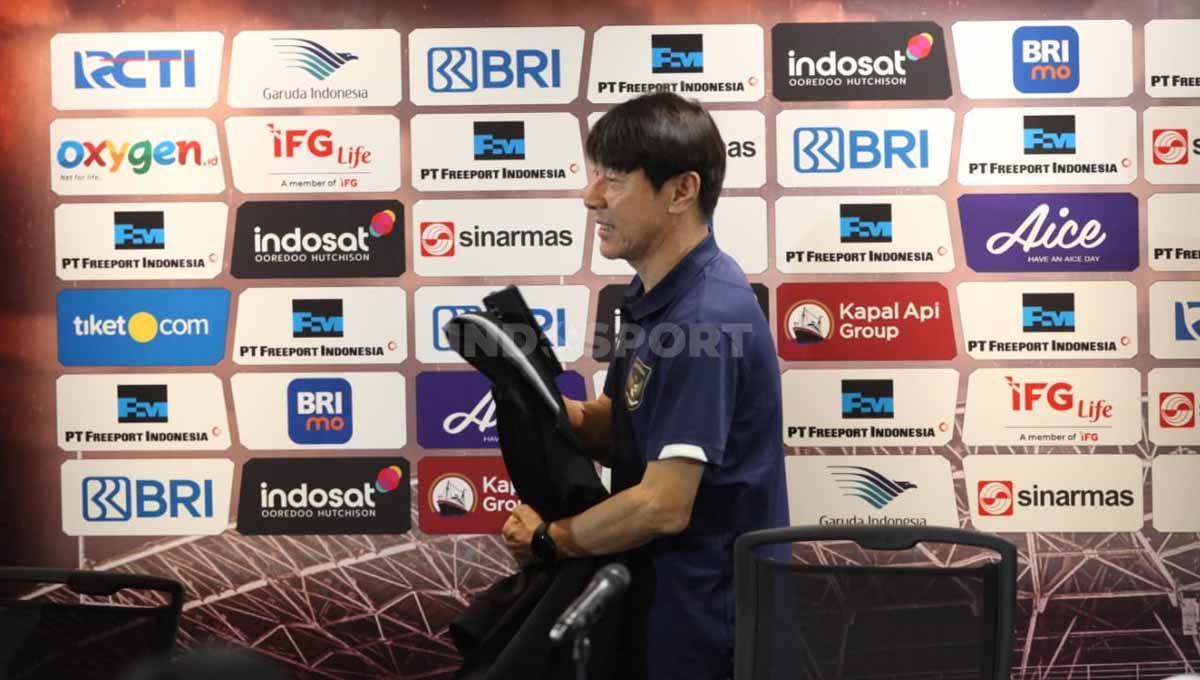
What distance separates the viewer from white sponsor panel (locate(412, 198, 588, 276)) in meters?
3.21

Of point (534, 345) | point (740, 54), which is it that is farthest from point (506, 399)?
point (740, 54)

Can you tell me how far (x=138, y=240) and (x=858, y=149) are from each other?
2.15 metres

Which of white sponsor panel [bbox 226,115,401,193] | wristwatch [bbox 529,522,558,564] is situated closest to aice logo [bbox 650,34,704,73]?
white sponsor panel [bbox 226,115,401,193]

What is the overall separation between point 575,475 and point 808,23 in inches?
73.0

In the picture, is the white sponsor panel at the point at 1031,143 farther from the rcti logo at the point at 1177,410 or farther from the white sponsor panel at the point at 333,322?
the white sponsor panel at the point at 333,322

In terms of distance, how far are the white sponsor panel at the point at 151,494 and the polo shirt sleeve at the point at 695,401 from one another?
190cm

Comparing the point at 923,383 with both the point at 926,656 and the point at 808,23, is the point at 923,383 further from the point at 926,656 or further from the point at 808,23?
the point at 926,656

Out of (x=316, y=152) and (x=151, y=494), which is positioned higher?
(x=316, y=152)

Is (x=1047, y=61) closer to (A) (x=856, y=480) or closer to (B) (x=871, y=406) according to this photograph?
(B) (x=871, y=406)

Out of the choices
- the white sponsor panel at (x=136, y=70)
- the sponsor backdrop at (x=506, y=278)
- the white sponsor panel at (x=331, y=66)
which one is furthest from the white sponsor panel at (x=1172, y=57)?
the white sponsor panel at (x=136, y=70)

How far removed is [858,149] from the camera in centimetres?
318

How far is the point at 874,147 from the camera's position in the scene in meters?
3.18

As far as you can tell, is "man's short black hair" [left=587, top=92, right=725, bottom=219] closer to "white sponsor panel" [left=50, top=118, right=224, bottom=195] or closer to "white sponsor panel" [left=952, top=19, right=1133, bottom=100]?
"white sponsor panel" [left=952, top=19, right=1133, bottom=100]

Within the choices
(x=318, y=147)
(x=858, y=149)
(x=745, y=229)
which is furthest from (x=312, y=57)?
(x=858, y=149)
